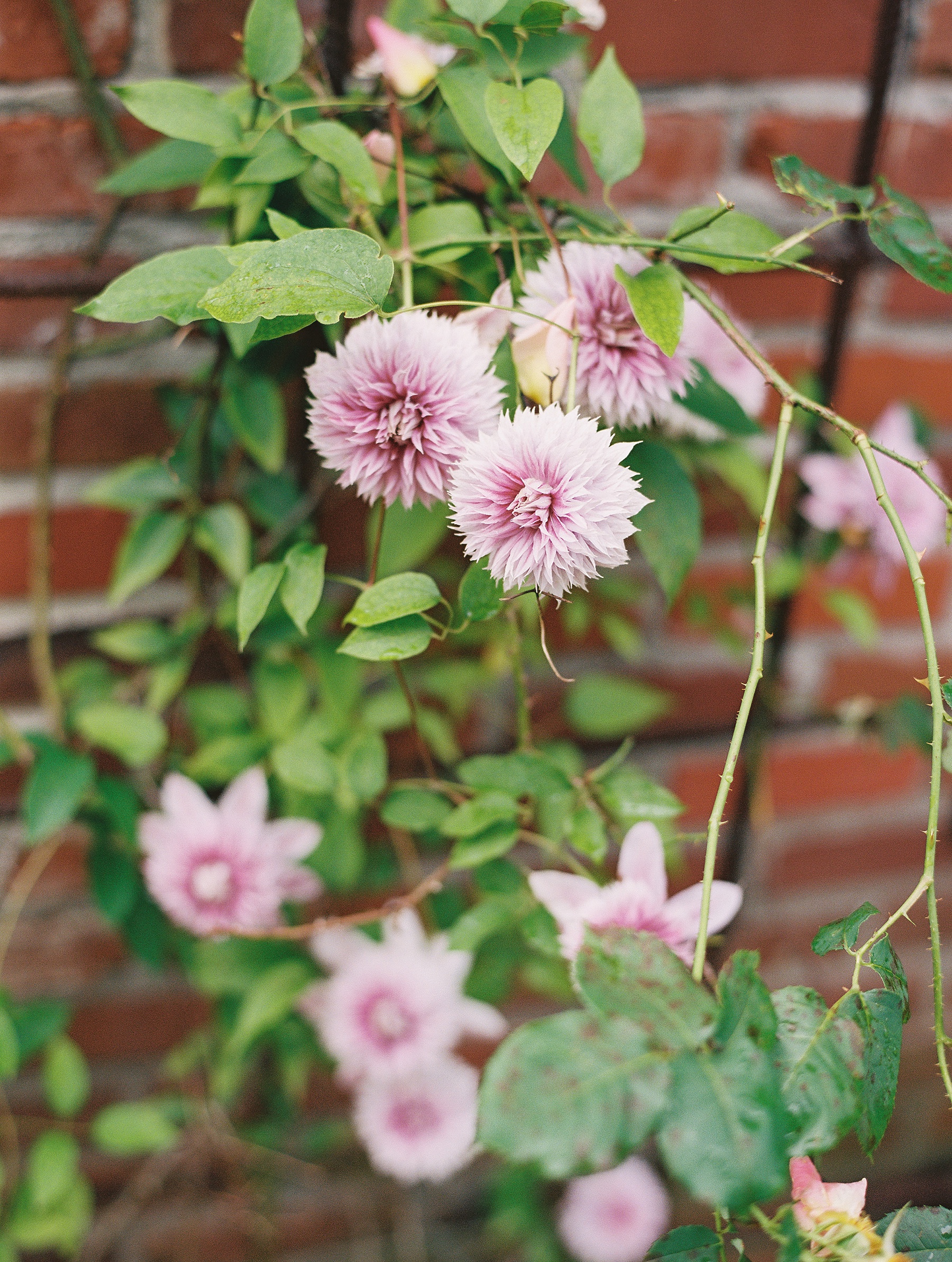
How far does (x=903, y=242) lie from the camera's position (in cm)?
34

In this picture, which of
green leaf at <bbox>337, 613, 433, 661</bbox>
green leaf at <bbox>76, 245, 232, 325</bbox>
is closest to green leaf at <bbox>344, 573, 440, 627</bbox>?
green leaf at <bbox>337, 613, 433, 661</bbox>

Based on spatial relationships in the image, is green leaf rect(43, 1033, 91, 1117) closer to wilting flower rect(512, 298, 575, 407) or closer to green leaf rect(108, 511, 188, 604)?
green leaf rect(108, 511, 188, 604)

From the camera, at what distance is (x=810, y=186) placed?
33 cm

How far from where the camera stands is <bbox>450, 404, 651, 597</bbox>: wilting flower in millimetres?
263

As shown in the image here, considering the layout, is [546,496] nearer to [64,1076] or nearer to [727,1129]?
[727,1129]

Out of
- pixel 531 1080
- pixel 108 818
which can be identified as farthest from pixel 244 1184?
pixel 531 1080

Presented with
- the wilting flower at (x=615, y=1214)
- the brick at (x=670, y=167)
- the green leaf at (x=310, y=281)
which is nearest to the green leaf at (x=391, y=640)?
the green leaf at (x=310, y=281)

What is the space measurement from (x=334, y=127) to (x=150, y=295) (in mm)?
99

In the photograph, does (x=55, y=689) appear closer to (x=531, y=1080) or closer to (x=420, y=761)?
(x=420, y=761)

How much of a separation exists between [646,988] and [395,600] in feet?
0.50

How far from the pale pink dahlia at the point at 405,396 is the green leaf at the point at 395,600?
38 millimetres

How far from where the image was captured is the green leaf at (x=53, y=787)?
18.5 inches

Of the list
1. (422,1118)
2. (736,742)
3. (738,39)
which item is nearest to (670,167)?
(738,39)

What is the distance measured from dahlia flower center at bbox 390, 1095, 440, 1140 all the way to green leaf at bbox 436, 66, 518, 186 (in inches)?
A: 22.1
